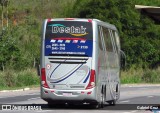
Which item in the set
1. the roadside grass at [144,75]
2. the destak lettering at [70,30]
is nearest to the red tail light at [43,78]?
the destak lettering at [70,30]

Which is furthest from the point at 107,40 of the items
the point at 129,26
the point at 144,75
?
the point at 129,26

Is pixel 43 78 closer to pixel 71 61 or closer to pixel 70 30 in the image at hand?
pixel 71 61

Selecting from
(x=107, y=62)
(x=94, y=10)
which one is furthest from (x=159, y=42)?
(x=107, y=62)

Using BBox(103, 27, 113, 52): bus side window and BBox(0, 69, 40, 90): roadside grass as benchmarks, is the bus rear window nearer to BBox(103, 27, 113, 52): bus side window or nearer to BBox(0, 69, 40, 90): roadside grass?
BBox(103, 27, 113, 52): bus side window

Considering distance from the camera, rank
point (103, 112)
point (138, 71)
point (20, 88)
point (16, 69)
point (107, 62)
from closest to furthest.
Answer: point (103, 112) → point (107, 62) → point (20, 88) → point (16, 69) → point (138, 71)

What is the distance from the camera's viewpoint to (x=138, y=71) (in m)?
62.4

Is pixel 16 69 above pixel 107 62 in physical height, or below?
below

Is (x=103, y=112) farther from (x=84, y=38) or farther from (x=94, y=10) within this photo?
(x=94, y=10)

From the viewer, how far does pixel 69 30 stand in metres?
23.0

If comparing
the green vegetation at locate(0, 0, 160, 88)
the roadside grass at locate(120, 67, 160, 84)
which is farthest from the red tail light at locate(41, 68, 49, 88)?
the roadside grass at locate(120, 67, 160, 84)

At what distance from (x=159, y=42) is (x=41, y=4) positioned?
35837mm

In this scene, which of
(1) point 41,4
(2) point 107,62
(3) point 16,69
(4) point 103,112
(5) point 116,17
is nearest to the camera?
(4) point 103,112

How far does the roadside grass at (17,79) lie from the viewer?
42.3 meters

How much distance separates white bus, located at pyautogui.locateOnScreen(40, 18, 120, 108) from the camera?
22.7 meters
